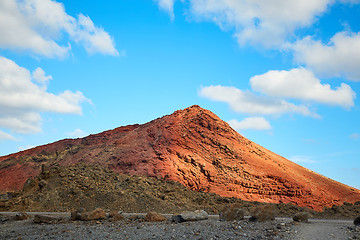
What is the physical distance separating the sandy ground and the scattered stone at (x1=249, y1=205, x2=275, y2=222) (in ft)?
2.23

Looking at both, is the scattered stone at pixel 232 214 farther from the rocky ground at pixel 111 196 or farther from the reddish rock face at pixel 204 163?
the reddish rock face at pixel 204 163

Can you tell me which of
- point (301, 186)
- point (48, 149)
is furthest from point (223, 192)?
point (48, 149)

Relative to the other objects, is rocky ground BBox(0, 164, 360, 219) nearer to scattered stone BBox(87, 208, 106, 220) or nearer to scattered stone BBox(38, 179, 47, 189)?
scattered stone BBox(38, 179, 47, 189)

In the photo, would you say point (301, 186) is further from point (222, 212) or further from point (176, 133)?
point (222, 212)

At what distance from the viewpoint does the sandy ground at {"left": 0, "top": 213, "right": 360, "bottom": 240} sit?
12234 millimetres

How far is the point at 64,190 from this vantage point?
24469mm

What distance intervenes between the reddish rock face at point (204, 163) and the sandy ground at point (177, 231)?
14.9 meters

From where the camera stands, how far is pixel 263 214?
622 inches

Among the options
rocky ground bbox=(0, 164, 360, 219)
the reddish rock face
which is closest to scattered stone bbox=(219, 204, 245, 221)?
rocky ground bbox=(0, 164, 360, 219)

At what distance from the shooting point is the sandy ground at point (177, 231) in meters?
12.2

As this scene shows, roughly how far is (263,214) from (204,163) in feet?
56.6

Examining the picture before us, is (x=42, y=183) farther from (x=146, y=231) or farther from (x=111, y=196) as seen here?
(x=146, y=231)

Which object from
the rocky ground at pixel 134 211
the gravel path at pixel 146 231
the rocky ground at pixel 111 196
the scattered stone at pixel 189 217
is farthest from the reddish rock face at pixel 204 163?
the gravel path at pixel 146 231

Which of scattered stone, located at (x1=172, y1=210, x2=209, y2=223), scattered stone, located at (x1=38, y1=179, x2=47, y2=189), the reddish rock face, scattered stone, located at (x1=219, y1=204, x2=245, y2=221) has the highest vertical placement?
the reddish rock face
